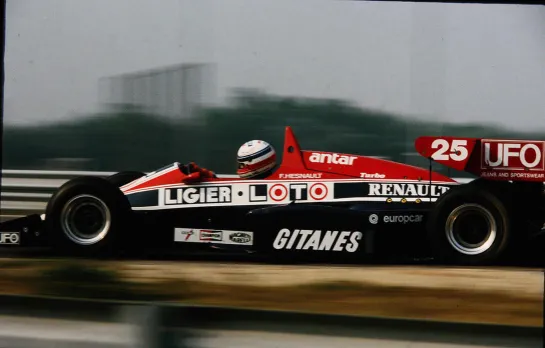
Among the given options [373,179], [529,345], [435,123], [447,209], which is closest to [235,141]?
[435,123]

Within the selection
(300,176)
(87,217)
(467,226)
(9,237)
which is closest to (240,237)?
(300,176)

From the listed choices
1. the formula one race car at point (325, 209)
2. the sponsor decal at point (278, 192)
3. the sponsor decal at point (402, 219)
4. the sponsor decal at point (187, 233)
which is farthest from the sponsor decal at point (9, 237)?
the sponsor decal at point (402, 219)

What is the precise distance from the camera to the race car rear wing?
7.08 m

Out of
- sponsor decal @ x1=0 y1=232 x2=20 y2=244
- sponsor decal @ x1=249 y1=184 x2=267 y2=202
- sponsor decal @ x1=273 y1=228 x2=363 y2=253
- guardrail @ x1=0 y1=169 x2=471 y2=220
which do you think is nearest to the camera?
sponsor decal @ x1=273 y1=228 x2=363 y2=253

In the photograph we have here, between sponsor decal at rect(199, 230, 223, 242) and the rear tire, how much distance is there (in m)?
1.78

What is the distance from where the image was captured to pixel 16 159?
420 inches

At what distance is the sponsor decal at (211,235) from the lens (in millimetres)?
7273

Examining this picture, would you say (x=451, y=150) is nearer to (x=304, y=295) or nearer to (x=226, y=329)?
(x=304, y=295)

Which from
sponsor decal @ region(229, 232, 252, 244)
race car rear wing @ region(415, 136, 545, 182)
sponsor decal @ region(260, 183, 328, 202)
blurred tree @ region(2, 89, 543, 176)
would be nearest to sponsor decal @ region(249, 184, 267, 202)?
sponsor decal @ region(260, 183, 328, 202)

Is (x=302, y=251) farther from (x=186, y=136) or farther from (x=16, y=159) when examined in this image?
(x=16, y=159)

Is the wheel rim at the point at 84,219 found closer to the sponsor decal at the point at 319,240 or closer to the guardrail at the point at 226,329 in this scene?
the sponsor decal at the point at 319,240

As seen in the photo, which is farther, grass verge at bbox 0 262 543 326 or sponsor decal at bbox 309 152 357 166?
sponsor decal at bbox 309 152 357 166

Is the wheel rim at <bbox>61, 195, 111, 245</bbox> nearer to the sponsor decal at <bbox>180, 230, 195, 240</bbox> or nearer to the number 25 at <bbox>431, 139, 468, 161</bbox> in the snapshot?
the sponsor decal at <bbox>180, 230, 195, 240</bbox>

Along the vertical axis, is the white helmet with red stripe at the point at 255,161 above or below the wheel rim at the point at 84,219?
above
